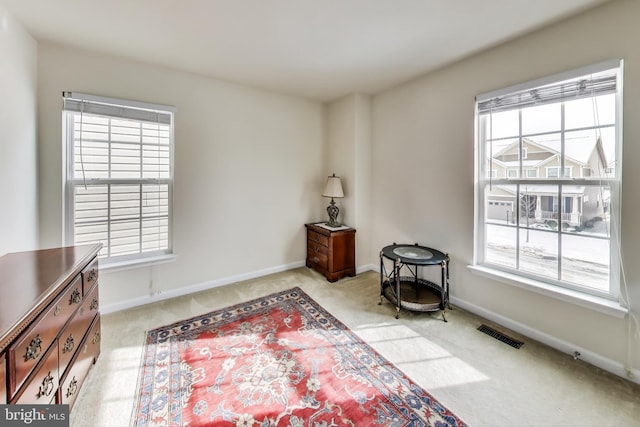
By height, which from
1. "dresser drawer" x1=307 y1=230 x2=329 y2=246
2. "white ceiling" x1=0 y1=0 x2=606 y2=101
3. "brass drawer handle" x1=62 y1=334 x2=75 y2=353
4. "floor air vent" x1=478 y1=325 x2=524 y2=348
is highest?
"white ceiling" x1=0 y1=0 x2=606 y2=101

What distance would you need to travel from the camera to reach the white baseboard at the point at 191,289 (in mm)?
2625

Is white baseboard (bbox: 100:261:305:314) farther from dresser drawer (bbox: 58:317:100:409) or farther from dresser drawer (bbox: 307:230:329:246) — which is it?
dresser drawer (bbox: 58:317:100:409)

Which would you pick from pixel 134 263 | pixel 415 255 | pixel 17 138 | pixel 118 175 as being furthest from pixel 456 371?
pixel 17 138

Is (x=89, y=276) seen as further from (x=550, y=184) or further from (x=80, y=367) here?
(x=550, y=184)

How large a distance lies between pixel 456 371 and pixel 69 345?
2328 mm

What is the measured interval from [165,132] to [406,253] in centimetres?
282

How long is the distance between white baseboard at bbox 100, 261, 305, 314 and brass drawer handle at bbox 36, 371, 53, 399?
1581 mm

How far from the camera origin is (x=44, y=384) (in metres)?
1.17

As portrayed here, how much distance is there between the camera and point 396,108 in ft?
10.7

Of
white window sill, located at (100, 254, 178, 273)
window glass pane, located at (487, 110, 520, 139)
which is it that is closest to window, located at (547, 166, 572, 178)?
window glass pane, located at (487, 110, 520, 139)

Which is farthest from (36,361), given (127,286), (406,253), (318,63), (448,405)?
(318,63)

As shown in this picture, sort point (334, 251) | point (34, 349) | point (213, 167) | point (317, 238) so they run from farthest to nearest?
point (317, 238)
point (334, 251)
point (213, 167)
point (34, 349)

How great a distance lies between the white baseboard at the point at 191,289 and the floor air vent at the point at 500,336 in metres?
2.34

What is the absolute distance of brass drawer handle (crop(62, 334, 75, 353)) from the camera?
1.37 metres
